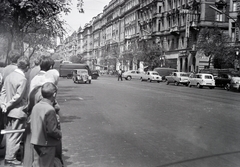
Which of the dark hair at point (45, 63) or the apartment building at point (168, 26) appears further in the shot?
the apartment building at point (168, 26)

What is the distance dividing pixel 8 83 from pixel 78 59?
13282cm

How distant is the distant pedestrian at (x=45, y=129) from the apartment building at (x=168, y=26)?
140ft

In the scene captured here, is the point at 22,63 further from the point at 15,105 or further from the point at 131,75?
the point at 131,75

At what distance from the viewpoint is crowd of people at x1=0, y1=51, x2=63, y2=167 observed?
4223 millimetres

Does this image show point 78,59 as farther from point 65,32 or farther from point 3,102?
point 3,102

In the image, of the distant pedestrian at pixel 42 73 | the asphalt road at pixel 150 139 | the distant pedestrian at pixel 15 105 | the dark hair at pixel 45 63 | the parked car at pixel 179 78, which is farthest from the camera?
the parked car at pixel 179 78

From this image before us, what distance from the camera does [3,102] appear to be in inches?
225

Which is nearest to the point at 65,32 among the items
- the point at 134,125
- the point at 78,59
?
the point at 134,125

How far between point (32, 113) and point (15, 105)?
1.42m

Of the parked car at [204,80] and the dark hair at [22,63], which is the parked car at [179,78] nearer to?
the parked car at [204,80]

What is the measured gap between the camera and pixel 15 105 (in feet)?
18.3

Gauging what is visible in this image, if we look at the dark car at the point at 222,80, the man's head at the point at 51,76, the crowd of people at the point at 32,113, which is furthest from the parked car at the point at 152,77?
the man's head at the point at 51,76

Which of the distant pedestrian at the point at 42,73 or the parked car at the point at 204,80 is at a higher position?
the distant pedestrian at the point at 42,73

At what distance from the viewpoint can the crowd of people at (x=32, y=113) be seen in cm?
422
